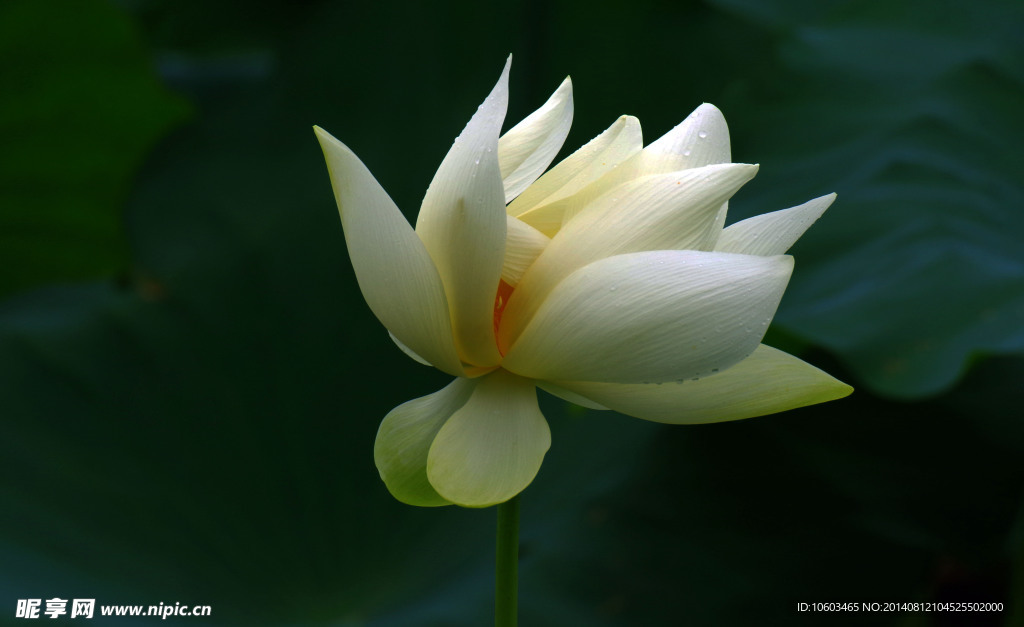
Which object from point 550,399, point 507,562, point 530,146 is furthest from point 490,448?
point 550,399

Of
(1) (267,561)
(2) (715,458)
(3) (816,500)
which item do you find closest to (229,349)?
(1) (267,561)

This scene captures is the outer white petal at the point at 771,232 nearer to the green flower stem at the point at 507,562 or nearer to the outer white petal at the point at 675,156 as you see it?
the outer white petal at the point at 675,156

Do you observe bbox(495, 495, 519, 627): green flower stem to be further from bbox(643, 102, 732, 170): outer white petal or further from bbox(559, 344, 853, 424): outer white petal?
bbox(643, 102, 732, 170): outer white petal

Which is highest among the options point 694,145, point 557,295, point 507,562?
point 694,145

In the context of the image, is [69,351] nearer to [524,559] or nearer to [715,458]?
[524,559]

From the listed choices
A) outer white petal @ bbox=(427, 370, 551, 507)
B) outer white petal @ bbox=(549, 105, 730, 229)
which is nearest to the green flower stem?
outer white petal @ bbox=(427, 370, 551, 507)

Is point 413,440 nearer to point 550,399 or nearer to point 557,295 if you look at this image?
point 557,295

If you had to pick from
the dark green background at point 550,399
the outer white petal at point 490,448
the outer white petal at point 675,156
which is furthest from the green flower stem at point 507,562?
the dark green background at point 550,399
